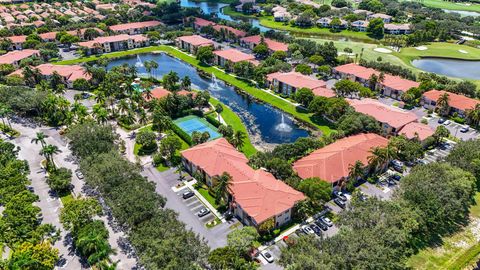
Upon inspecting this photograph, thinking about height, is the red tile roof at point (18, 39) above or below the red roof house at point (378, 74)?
below

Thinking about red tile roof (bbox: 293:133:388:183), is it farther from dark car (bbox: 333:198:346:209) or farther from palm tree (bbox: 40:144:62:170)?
palm tree (bbox: 40:144:62:170)

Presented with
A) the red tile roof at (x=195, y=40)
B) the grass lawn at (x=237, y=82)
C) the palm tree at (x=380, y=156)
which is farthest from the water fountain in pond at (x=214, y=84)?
the palm tree at (x=380, y=156)

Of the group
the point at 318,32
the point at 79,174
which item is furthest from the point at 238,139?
the point at 318,32

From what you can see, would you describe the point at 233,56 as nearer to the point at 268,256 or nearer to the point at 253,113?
the point at 253,113

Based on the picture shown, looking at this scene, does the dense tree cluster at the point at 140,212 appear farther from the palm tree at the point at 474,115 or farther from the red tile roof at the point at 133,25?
the red tile roof at the point at 133,25

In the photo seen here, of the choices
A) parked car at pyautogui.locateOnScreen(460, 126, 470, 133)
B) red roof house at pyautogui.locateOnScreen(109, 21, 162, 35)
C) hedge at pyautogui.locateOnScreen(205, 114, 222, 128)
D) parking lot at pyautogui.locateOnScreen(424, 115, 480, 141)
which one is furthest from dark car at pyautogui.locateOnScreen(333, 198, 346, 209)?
red roof house at pyautogui.locateOnScreen(109, 21, 162, 35)

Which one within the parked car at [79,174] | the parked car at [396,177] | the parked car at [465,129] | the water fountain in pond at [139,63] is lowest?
the parked car at [79,174]

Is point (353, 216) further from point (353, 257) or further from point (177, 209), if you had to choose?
point (177, 209)
